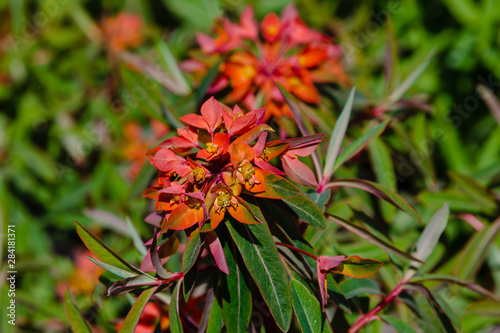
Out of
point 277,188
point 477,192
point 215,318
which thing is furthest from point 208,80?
point 477,192

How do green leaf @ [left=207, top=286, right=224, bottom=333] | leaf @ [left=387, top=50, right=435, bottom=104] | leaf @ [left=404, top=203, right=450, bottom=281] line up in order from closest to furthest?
green leaf @ [left=207, top=286, right=224, bottom=333], leaf @ [left=404, top=203, right=450, bottom=281], leaf @ [left=387, top=50, right=435, bottom=104]

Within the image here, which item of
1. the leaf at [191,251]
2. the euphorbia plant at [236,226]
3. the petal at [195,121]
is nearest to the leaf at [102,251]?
the euphorbia plant at [236,226]

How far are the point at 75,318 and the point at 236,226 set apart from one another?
16.4 inches

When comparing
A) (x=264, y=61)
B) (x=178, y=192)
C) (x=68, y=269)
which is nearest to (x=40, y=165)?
(x=68, y=269)

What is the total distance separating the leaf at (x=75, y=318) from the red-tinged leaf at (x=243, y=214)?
1.43 ft

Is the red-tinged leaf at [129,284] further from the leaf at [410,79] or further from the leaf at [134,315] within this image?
the leaf at [410,79]

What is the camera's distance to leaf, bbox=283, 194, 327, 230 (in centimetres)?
69

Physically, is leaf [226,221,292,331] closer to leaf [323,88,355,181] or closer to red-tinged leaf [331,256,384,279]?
red-tinged leaf [331,256,384,279]

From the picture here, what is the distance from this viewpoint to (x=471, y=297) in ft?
4.28

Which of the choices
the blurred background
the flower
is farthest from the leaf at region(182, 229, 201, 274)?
the flower

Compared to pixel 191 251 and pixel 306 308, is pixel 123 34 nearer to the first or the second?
pixel 191 251

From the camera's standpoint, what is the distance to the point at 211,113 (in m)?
0.69

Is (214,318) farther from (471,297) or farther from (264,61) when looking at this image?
(471,297)

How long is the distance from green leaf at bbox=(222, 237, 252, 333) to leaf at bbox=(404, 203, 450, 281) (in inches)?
14.8
